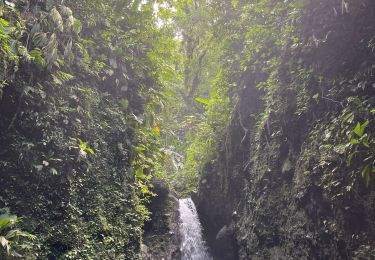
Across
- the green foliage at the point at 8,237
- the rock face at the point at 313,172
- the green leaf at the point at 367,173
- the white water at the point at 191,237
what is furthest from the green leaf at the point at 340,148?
the white water at the point at 191,237

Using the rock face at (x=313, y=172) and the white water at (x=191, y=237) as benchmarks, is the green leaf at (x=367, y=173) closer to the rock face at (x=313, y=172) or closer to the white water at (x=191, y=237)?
the rock face at (x=313, y=172)

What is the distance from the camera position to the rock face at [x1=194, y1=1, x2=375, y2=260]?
18.6 feet

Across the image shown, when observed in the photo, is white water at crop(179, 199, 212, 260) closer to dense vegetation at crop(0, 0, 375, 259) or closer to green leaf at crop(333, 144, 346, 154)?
dense vegetation at crop(0, 0, 375, 259)

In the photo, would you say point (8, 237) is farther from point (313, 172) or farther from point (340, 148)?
point (313, 172)

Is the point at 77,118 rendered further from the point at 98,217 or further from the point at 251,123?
the point at 251,123

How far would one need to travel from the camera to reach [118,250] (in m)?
7.14

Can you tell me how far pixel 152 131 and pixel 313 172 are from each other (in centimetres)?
505

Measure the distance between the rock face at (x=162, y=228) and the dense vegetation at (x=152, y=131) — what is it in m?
0.52

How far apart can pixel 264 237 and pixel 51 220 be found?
5454 millimetres

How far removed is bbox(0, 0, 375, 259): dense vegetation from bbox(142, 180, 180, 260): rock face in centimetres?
52

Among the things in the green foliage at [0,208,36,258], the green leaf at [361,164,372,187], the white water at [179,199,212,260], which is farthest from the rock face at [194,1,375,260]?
the green foliage at [0,208,36,258]

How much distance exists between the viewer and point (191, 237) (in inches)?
473

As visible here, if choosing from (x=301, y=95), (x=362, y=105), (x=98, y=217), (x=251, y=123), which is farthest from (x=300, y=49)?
(x=98, y=217)

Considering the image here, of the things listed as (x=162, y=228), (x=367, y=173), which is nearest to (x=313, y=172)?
(x=367, y=173)
